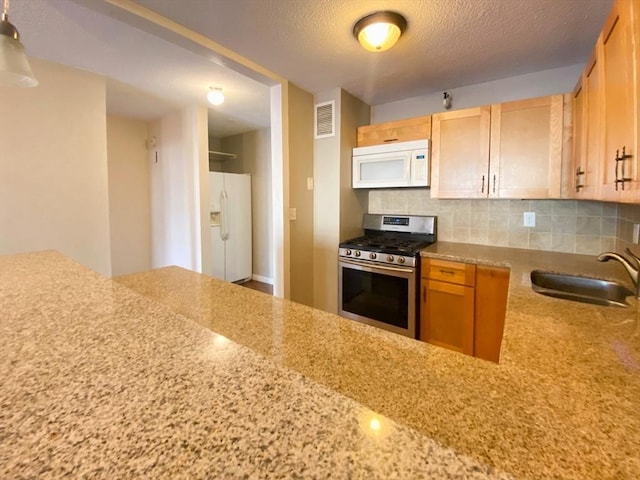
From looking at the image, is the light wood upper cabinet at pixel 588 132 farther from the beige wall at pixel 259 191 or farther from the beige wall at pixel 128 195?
the beige wall at pixel 128 195

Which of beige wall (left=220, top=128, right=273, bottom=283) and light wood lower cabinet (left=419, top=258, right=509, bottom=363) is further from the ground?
beige wall (left=220, top=128, right=273, bottom=283)

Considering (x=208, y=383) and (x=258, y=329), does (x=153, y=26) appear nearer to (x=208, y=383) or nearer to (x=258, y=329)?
(x=258, y=329)

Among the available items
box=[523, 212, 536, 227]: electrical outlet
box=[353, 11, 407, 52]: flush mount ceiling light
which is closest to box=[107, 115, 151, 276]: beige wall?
box=[353, 11, 407, 52]: flush mount ceiling light

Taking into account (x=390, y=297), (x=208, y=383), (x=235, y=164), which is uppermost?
(x=235, y=164)

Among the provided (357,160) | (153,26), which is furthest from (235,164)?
(153,26)

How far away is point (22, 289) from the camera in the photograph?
0.93 meters

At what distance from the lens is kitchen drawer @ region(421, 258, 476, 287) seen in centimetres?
213

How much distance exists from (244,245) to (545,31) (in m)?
4.06

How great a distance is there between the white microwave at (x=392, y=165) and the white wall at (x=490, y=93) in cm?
49

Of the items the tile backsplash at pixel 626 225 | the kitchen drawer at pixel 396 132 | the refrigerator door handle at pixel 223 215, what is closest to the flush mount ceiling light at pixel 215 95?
the kitchen drawer at pixel 396 132

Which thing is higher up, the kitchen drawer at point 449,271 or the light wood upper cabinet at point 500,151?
the light wood upper cabinet at point 500,151

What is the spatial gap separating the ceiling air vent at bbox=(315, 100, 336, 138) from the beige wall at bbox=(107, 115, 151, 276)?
2.85 metres

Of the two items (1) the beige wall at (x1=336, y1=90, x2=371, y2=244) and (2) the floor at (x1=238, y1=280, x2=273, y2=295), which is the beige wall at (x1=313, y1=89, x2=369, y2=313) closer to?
(1) the beige wall at (x1=336, y1=90, x2=371, y2=244)

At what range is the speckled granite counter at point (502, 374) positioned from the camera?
424 millimetres
